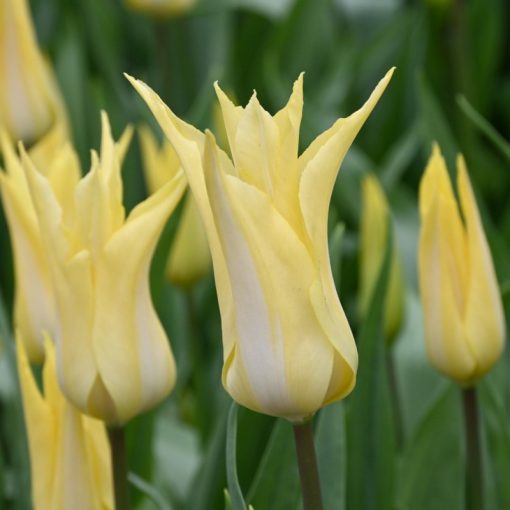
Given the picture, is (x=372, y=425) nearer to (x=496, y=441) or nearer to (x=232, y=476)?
(x=496, y=441)

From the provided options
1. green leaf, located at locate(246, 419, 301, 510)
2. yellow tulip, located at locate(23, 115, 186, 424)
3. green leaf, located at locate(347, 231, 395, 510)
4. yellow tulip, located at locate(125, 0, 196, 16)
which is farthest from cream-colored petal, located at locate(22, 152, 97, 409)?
yellow tulip, located at locate(125, 0, 196, 16)

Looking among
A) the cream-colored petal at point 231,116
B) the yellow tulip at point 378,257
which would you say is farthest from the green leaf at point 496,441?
the cream-colored petal at point 231,116

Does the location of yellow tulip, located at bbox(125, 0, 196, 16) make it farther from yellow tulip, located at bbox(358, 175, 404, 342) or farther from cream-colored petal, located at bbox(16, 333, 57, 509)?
cream-colored petal, located at bbox(16, 333, 57, 509)

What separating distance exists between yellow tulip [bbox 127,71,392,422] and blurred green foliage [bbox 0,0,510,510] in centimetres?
12

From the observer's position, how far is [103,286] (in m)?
0.90

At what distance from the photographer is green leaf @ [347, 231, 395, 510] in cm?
119

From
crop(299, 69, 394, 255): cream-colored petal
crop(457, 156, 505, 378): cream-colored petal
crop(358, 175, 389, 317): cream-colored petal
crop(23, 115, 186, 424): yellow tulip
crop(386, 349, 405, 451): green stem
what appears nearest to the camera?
crop(299, 69, 394, 255): cream-colored petal

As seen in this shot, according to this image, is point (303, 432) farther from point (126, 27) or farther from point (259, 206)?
point (126, 27)

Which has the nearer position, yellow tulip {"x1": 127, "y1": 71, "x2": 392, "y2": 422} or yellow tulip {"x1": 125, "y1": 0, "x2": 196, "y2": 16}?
yellow tulip {"x1": 127, "y1": 71, "x2": 392, "y2": 422}

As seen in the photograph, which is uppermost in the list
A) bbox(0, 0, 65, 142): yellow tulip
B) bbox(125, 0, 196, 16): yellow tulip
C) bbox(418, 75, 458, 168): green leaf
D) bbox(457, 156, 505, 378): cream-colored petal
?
→ bbox(125, 0, 196, 16): yellow tulip

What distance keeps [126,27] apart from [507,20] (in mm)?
739

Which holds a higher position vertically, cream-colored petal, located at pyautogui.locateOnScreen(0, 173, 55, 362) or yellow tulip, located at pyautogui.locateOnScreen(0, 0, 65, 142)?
yellow tulip, located at pyautogui.locateOnScreen(0, 0, 65, 142)

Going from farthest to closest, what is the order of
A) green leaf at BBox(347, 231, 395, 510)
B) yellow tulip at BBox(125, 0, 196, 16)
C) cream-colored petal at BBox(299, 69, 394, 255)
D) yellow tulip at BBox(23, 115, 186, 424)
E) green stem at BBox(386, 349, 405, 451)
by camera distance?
1. yellow tulip at BBox(125, 0, 196, 16)
2. green stem at BBox(386, 349, 405, 451)
3. green leaf at BBox(347, 231, 395, 510)
4. yellow tulip at BBox(23, 115, 186, 424)
5. cream-colored petal at BBox(299, 69, 394, 255)

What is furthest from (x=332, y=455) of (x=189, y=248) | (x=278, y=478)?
(x=189, y=248)
